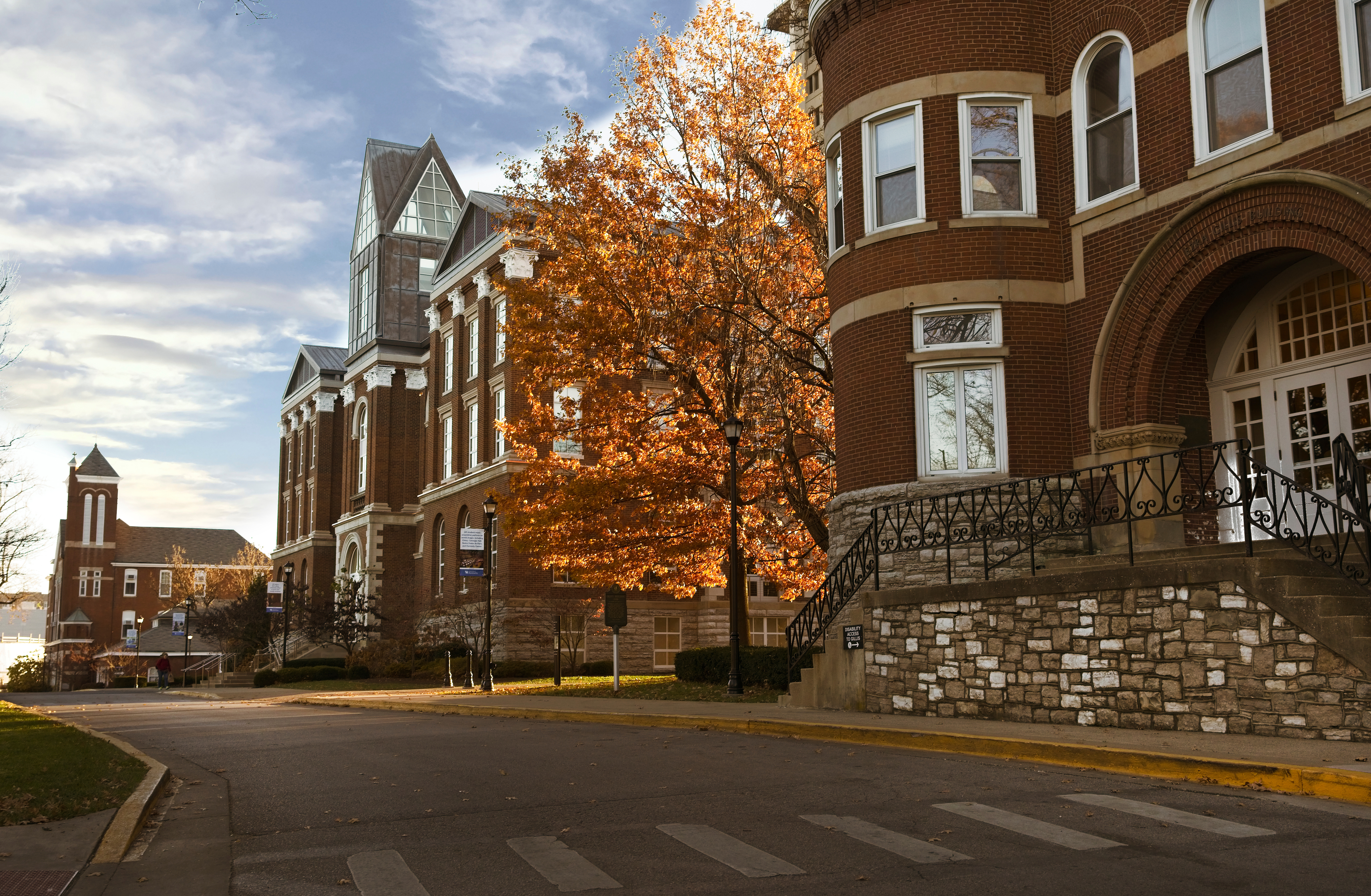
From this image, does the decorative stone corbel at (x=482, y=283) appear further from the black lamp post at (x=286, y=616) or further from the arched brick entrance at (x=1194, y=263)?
the arched brick entrance at (x=1194, y=263)

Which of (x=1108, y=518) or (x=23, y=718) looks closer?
(x=1108, y=518)

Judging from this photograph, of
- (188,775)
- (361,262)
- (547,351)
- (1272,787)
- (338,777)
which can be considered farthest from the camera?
(361,262)

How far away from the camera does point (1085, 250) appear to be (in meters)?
19.1

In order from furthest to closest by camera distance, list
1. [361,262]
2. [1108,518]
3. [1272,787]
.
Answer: [361,262] → [1108,518] → [1272,787]

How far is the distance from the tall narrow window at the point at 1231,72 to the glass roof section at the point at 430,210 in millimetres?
51560

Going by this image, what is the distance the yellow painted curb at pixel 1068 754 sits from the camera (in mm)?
8969

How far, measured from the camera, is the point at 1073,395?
19.0 meters

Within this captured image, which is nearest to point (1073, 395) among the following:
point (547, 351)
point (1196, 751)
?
point (1196, 751)

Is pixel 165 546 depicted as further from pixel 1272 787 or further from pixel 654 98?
pixel 1272 787

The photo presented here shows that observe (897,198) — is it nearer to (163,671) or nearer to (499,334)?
(499,334)

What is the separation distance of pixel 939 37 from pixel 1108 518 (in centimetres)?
844

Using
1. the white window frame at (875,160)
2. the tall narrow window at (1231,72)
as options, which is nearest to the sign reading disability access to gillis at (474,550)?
the white window frame at (875,160)

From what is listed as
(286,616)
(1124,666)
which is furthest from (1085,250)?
(286,616)

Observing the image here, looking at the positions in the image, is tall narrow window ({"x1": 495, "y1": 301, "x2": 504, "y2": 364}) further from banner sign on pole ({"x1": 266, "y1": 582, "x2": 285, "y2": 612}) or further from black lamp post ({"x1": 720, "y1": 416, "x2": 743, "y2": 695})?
black lamp post ({"x1": 720, "y1": 416, "x2": 743, "y2": 695})
